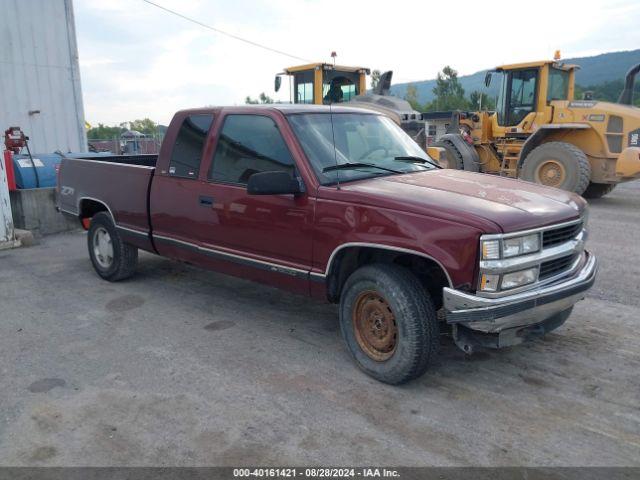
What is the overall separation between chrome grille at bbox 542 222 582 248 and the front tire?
0.83 metres

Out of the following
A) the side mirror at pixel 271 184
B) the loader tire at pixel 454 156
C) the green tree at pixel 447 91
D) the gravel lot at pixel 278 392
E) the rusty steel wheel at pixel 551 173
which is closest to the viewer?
the gravel lot at pixel 278 392

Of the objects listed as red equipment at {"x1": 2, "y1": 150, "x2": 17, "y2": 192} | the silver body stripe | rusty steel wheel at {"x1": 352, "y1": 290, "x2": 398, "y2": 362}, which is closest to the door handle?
the silver body stripe

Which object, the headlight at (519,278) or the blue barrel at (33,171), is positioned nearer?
the headlight at (519,278)

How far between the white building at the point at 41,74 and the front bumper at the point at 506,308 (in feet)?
34.7

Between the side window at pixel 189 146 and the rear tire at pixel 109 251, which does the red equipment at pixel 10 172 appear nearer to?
the rear tire at pixel 109 251

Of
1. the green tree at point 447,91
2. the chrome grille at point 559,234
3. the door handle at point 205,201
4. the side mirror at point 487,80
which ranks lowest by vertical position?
the chrome grille at point 559,234

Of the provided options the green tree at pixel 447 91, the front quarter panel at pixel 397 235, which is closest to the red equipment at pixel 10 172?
the front quarter panel at pixel 397 235

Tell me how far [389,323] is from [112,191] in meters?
3.62

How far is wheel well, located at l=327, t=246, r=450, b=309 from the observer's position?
371 centimetres

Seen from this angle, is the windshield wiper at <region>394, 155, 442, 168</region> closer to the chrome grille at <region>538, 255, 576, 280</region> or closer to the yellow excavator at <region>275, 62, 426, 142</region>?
the chrome grille at <region>538, 255, 576, 280</region>

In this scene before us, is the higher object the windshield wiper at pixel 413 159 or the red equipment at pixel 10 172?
the windshield wiper at pixel 413 159

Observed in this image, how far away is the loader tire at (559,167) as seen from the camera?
10.6m

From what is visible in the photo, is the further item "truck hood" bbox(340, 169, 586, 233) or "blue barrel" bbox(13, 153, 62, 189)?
"blue barrel" bbox(13, 153, 62, 189)

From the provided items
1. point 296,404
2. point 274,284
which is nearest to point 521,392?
point 296,404
